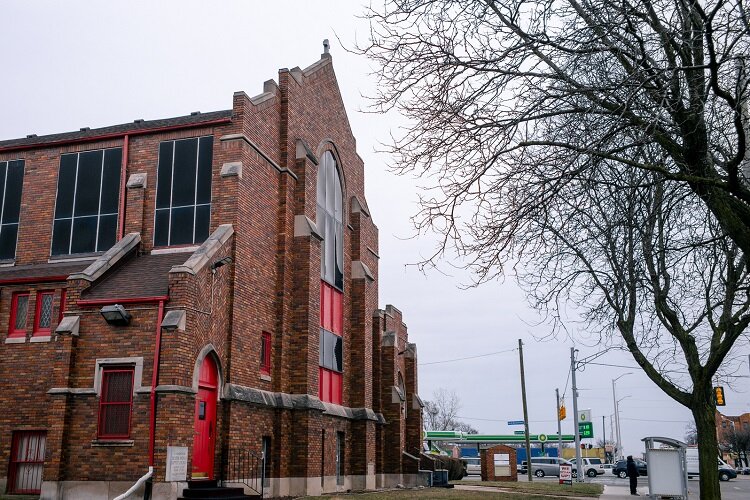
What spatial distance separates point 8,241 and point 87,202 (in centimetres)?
313

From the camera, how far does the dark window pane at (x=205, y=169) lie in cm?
2284

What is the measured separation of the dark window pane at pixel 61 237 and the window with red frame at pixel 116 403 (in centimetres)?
645

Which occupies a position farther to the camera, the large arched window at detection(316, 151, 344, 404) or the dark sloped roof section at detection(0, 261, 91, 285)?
the large arched window at detection(316, 151, 344, 404)

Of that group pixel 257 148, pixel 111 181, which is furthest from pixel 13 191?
pixel 257 148

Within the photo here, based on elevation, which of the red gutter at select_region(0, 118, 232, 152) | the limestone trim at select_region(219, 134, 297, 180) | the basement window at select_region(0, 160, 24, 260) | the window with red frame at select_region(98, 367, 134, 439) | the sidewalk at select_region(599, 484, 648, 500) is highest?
the red gutter at select_region(0, 118, 232, 152)

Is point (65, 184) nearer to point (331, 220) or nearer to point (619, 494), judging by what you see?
point (331, 220)

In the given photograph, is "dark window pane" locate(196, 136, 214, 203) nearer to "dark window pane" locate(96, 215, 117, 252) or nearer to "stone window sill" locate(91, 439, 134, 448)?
"dark window pane" locate(96, 215, 117, 252)

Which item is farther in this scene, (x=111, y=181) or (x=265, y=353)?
(x=111, y=181)

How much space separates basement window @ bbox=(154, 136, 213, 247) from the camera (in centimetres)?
2267

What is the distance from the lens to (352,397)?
1180 inches

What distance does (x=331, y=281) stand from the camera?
1134 inches

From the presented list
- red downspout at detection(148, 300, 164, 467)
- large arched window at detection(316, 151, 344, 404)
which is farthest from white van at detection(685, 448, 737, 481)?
red downspout at detection(148, 300, 164, 467)

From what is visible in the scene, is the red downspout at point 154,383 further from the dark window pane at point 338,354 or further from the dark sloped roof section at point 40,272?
the dark window pane at point 338,354

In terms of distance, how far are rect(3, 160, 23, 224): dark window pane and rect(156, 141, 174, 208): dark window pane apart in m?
5.25
